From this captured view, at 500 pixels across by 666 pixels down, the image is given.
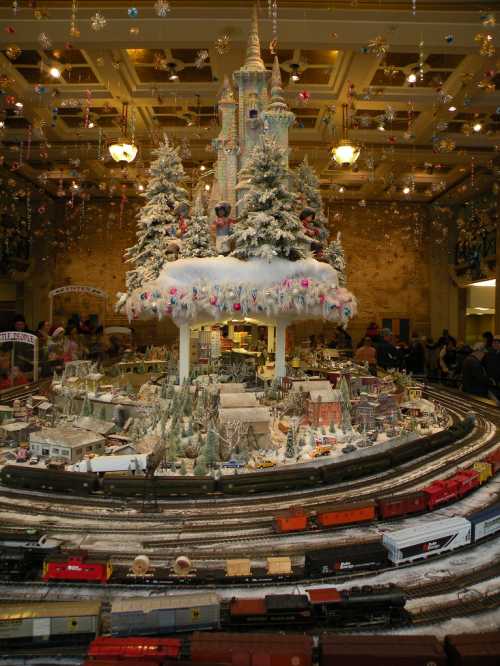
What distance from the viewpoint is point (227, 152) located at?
37.1 feet

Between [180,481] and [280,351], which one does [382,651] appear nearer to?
[180,481]

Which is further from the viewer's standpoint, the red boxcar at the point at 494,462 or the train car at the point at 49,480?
the red boxcar at the point at 494,462

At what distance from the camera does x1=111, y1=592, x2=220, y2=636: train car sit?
3686 millimetres

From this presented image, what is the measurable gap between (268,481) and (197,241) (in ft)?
18.7

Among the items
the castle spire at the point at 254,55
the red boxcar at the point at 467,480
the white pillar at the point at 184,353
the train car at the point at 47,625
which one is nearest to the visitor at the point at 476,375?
the red boxcar at the point at 467,480

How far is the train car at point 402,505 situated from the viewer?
5605 mm

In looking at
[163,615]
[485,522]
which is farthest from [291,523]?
[485,522]

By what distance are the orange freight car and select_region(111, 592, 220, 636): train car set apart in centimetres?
183

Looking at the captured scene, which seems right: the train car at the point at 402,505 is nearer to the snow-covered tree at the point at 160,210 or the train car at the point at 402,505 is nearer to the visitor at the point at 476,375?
the visitor at the point at 476,375

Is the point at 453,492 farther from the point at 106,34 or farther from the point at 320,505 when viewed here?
the point at 106,34

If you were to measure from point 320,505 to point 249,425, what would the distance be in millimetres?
1834

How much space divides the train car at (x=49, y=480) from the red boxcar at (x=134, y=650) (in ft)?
9.59

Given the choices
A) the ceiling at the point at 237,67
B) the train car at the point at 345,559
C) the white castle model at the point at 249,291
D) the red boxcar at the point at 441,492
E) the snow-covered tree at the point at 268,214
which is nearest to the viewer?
the train car at the point at 345,559

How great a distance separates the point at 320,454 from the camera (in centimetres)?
741
